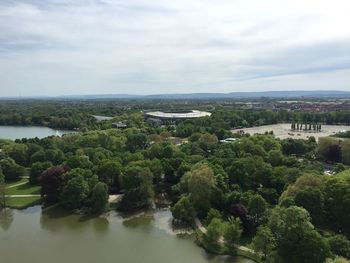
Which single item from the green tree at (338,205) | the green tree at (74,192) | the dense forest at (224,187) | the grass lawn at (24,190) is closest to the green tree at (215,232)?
the dense forest at (224,187)

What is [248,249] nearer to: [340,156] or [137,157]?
[137,157]

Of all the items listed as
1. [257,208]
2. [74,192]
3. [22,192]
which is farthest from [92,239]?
[22,192]

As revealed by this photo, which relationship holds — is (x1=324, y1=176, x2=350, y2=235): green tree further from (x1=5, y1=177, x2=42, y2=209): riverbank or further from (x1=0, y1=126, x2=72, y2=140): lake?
(x1=0, y1=126, x2=72, y2=140): lake

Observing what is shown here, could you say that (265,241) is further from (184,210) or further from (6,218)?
(6,218)

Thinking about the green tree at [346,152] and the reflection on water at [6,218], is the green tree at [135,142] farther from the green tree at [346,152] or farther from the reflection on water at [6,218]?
the green tree at [346,152]

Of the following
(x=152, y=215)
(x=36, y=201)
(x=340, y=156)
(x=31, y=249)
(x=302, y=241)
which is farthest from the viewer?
(x=340, y=156)

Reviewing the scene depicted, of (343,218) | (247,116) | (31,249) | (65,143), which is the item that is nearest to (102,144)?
(65,143)
